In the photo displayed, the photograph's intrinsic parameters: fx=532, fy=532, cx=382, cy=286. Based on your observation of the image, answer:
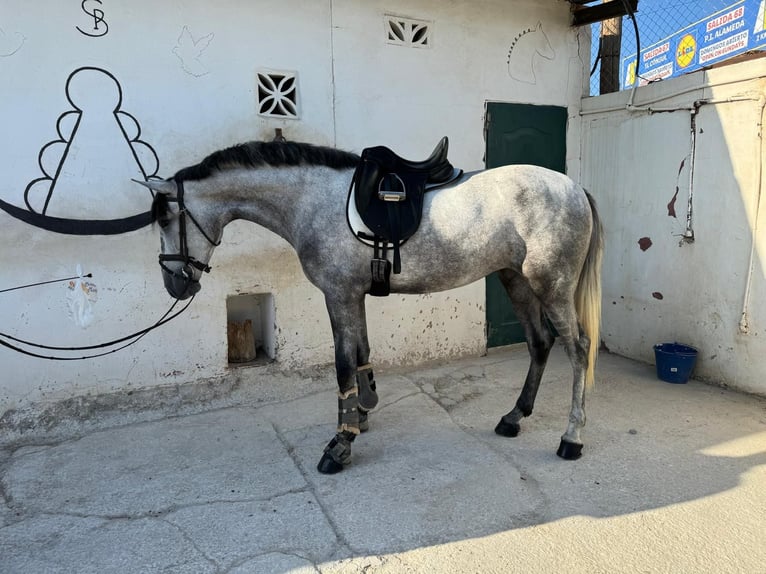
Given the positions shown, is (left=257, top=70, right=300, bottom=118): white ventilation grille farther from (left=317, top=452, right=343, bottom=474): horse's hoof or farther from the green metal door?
(left=317, top=452, right=343, bottom=474): horse's hoof

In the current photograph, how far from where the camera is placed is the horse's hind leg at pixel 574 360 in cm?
294

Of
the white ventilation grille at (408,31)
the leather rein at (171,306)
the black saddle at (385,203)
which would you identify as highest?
the white ventilation grille at (408,31)

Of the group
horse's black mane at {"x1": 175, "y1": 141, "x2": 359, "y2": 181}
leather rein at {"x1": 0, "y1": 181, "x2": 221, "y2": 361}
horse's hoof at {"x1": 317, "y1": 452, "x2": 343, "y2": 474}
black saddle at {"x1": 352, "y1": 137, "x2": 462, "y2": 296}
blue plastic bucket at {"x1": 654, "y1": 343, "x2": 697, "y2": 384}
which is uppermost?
horse's black mane at {"x1": 175, "y1": 141, "x2": 359, "y2": 181}

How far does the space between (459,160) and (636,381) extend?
2272mm

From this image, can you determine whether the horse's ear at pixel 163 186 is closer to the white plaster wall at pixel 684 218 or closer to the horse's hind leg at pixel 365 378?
the horse's hind leg at pixel 365 378

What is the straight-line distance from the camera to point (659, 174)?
434 centimetres

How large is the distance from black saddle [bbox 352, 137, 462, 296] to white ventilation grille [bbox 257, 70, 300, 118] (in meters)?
1.34

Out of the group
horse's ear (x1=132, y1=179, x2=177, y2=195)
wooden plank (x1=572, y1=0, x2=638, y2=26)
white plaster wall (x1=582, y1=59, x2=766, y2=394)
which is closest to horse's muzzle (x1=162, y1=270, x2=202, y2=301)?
horse's ear (x1=132, y1=179, x2=177, y2=195)

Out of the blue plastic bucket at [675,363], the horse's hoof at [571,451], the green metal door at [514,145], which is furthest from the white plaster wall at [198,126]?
the horse's hoof at [571,451]

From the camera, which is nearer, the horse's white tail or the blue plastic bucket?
the horse's white tail

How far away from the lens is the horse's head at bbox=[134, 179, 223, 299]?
269 centimetres

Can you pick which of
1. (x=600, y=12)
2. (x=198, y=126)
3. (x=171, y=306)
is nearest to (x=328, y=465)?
(x=171, y=306)

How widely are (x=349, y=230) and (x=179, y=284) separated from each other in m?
0.93

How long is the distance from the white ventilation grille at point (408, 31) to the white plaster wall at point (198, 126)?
0.05 m
